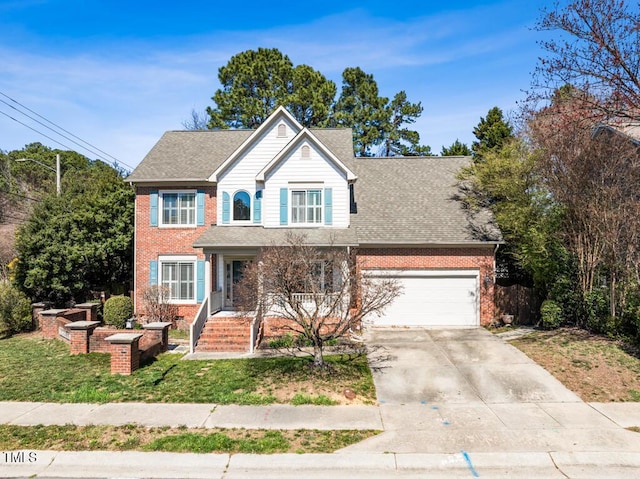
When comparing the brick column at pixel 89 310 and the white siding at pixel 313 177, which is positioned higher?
the white siding at pixel 313 177

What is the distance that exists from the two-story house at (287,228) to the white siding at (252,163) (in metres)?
0.04

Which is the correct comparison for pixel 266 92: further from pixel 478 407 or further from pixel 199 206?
pixel 478 407

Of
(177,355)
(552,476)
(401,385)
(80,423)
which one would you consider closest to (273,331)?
(177,355)

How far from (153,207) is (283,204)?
6004mm

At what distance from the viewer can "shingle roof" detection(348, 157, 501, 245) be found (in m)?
17.5

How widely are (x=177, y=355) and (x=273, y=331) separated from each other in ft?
11.4

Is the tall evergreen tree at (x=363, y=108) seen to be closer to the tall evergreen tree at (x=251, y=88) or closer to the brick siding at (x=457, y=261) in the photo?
the tall evergreen tree at (x=251, y=88)

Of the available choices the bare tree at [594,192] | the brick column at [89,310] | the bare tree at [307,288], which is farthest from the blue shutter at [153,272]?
the bare tree at [594,192]

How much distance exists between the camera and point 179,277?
18812 millimetres

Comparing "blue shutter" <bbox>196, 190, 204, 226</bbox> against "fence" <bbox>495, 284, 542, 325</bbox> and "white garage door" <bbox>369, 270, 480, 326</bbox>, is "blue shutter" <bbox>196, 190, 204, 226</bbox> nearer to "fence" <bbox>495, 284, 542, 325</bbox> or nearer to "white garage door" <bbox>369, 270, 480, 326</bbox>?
"white garage door" <bbox>369, 270, 480, 326</bbox>

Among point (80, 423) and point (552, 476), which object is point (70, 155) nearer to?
point (80, 423)

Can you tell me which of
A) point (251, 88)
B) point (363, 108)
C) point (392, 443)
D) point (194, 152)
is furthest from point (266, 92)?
point (392, 443)

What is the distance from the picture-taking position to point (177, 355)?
1379cm

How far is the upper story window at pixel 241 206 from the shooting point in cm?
1791
